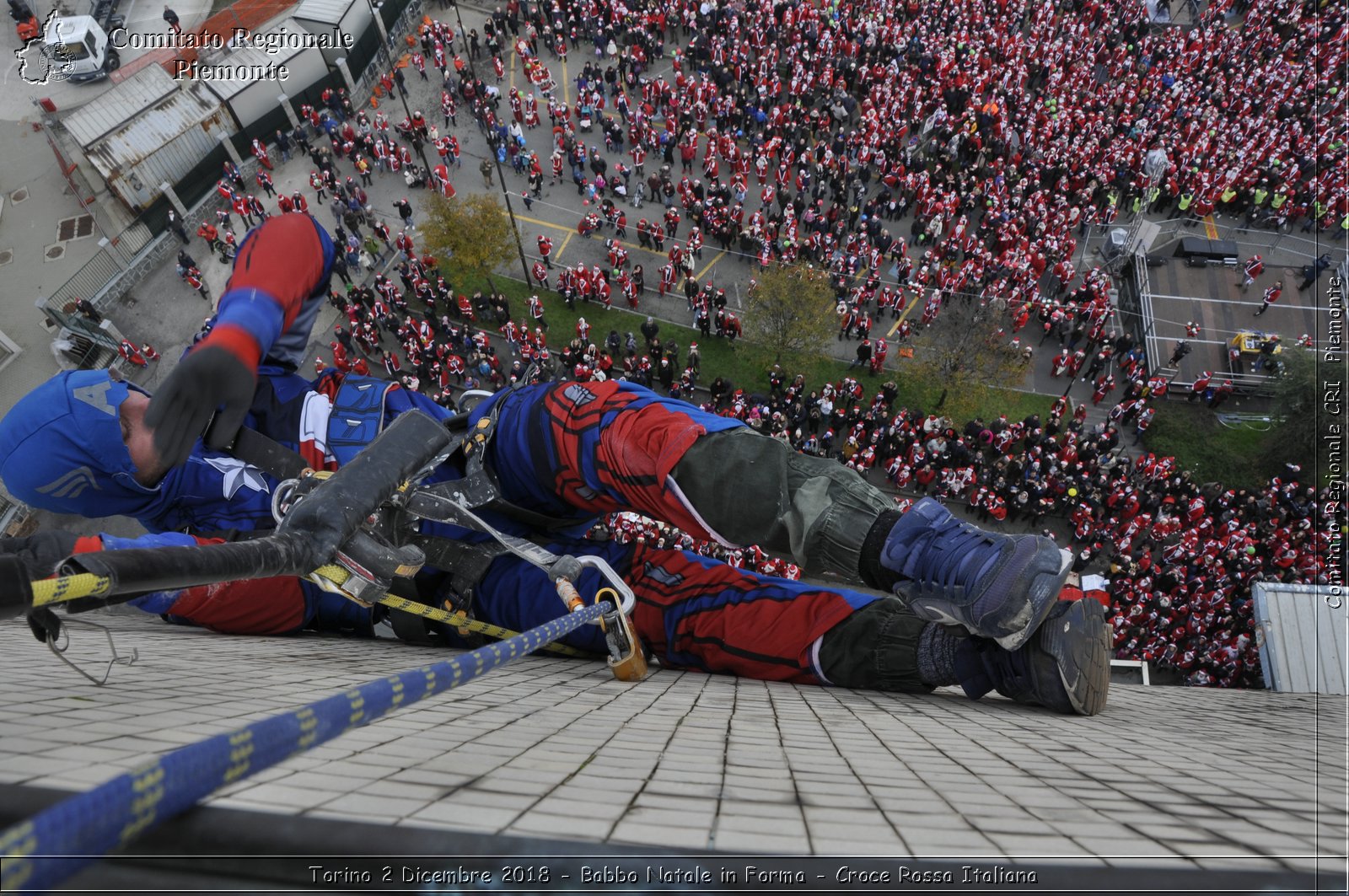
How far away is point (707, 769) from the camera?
8.59 ft

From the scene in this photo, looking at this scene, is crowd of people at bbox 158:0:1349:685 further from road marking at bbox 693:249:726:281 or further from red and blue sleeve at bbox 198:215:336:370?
red and blue sleeve at bbox 198:215:336:370

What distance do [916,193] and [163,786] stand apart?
29.4 m

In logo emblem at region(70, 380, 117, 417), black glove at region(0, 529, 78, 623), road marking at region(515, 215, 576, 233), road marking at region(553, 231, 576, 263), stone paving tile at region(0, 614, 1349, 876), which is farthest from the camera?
road marking at region(515, 215, 576, 233)

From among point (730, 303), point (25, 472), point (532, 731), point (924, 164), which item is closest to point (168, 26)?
point (730, 303)

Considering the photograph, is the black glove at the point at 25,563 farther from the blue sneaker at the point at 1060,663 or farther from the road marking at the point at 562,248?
the road marking at the point at 562,248

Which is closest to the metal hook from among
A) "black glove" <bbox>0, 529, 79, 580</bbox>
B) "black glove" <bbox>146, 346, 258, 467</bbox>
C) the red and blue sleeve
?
"black glove" <bbox>0, 529, 79, 580</bbox>

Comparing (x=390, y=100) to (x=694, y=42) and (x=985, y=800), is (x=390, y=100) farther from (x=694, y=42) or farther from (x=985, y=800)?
(x=985, y=800)

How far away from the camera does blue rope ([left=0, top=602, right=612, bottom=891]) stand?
135 centimetres

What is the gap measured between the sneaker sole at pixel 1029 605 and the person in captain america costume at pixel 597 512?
0.04ft

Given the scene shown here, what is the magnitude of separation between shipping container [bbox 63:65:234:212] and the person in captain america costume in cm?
2578

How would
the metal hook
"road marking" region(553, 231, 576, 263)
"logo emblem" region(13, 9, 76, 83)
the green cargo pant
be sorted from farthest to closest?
"logo emblem" region(13, 9, 76, 83), "road marking" region(553, 231, 576, 263), the green cargo pant, the metal hook

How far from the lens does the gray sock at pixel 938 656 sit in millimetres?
5516

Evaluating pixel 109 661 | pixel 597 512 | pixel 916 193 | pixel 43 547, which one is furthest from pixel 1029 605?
pixel 916 193

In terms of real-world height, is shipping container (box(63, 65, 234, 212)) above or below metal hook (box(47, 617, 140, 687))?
above
